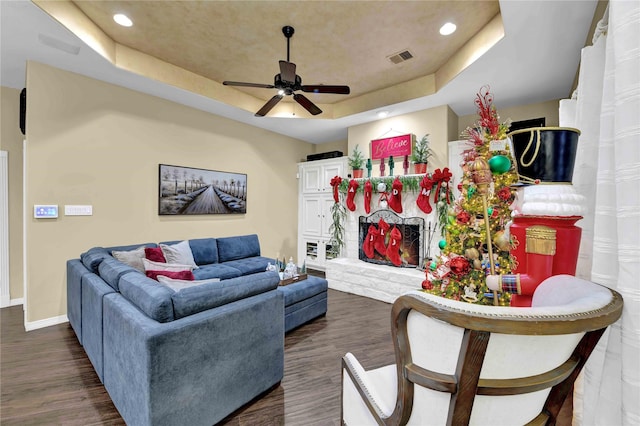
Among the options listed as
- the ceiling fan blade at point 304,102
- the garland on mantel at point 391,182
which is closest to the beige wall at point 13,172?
the ceiling fan blade at point 304,102

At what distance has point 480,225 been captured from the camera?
1.35m

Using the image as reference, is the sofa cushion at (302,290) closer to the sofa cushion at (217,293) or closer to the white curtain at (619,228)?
the sofa cushion at (217,293)

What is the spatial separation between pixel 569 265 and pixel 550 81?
3464mm

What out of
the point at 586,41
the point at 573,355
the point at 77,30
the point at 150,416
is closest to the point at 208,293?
the point at 150,416

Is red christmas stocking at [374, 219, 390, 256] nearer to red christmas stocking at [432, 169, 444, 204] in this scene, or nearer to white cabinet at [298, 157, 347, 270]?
red christmas stocking at [432, 169, 444, 204]

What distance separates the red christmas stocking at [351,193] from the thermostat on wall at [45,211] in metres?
4.01

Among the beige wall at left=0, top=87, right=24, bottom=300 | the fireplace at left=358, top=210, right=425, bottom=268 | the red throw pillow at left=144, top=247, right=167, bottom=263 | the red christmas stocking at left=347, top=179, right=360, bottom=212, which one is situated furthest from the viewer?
the red christmas stocking at left=347, top=179, right=360, bottom=212

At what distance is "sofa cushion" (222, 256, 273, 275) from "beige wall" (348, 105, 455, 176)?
2497 mm

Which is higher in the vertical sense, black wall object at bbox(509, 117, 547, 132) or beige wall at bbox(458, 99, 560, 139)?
beige wall at bbox(458, 99, 560, 139)

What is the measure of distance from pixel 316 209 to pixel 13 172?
15.1ft

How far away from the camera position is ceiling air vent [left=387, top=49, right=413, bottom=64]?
3.22 metres

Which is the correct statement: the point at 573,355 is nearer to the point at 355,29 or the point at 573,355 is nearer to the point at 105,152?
the point at 355,29

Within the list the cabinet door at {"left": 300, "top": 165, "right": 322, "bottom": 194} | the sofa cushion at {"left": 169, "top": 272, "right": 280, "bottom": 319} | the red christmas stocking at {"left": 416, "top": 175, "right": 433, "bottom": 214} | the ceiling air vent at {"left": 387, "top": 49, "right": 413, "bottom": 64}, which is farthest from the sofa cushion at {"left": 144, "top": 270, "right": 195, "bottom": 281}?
the cabinet door at {"left": 300, "top": 165, "right": 322, "bottom": 194}

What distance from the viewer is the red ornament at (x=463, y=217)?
1.36m
